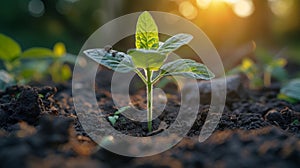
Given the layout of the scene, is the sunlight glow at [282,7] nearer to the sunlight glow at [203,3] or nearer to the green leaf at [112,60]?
the sunlight glow at [203,3]

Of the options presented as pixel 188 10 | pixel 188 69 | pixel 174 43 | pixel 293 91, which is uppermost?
pixel 188 10

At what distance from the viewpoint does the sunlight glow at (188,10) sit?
18.0ft

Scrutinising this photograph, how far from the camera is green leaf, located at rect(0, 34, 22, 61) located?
255cm

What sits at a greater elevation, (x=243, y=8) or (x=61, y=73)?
(x=243, y=8)

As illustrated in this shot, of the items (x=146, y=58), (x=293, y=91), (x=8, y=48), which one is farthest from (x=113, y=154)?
(x=8, y=48)

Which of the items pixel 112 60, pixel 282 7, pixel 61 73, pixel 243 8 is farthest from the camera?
pixel 282 7

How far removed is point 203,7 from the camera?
223 inches

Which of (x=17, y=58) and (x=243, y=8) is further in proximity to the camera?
(x=243, y=8)

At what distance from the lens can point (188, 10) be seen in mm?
5594

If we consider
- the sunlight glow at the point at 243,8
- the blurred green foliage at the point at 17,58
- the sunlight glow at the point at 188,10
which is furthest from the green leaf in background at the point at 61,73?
the sunlight glow at the point at 243,8

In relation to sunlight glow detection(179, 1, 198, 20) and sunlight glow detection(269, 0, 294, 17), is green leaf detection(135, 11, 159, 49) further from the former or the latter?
sunlight glow detection(269, 0, 294, 17)

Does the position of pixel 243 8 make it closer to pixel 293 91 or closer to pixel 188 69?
pixel 293 91

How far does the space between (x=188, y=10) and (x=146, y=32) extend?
4307mm

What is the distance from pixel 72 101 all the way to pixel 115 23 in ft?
9.69
